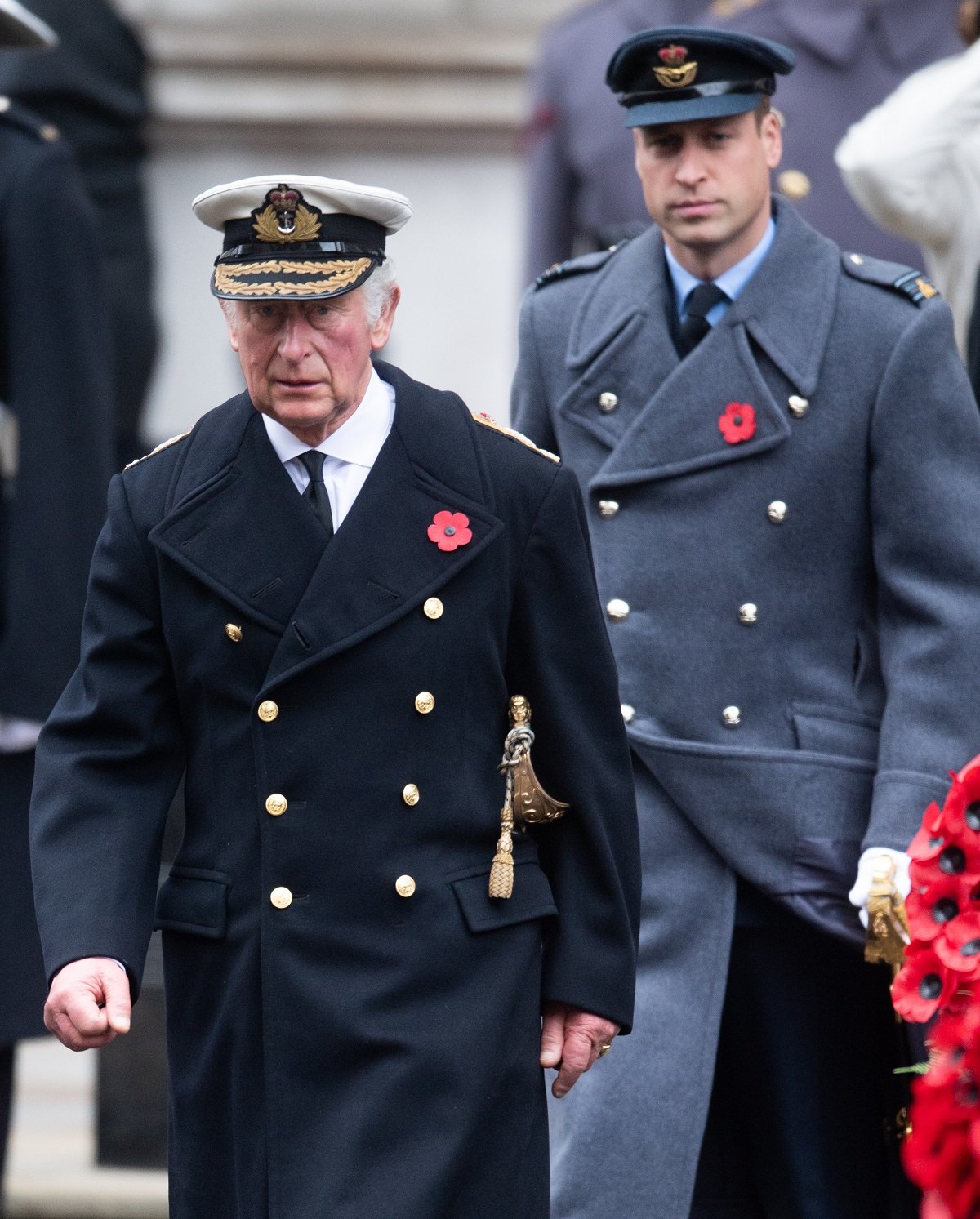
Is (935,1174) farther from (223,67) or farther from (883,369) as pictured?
(223,67)

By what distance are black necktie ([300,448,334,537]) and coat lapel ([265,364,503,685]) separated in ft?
0.19

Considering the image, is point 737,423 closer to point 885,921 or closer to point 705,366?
point 705,366

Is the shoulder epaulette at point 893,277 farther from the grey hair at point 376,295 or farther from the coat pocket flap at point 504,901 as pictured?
the coat pocket flap at point 504,901

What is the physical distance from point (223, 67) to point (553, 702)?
584 cm

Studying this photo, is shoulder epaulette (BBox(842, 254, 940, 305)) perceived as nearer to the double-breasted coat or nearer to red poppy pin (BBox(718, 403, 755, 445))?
red poppy pin (BBox(718, 403, 755, 445))

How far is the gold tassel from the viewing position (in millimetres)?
4191

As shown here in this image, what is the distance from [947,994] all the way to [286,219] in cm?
Result: 147

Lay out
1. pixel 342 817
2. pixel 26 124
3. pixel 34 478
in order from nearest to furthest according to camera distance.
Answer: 1. pixel 342 817
2. pixel 34 478
3. pixel 26 124

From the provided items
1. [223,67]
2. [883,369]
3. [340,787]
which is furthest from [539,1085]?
[223,67]

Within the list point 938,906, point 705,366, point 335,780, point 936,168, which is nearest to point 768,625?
point 705,366

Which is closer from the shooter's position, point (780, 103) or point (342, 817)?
point (342, 817)

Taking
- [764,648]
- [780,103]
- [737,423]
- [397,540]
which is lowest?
[764,648]

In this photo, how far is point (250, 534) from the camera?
4.23 metres

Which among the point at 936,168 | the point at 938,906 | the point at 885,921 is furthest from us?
the point at 936,168
